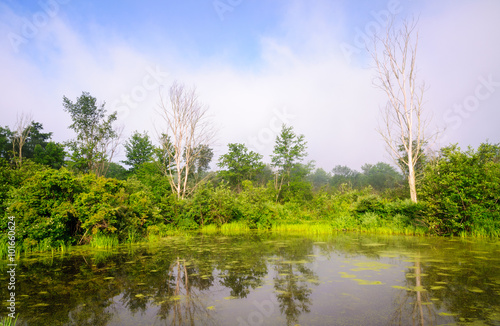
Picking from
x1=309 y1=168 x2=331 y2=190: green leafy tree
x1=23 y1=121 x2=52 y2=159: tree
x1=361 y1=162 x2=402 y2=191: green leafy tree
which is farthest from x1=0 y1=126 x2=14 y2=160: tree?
x1=309 y1=168 x2=331 y2=190: green leafy tree

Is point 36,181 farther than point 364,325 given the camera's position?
Yes

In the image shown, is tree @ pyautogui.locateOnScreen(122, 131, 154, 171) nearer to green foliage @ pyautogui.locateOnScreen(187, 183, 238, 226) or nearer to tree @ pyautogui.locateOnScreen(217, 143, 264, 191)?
tree @ pyautogui.locateOnScreen(217, 143, 264, 191)

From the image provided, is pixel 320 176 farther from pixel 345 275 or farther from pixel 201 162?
pixel 345 275

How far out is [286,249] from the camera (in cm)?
717

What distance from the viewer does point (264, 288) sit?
398 centimetres

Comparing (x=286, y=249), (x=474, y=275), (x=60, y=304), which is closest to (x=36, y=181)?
(x=60, y=304)

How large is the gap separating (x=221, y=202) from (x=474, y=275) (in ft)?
33.8

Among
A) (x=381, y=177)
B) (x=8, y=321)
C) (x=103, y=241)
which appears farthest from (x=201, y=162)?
(x=381, y=177)

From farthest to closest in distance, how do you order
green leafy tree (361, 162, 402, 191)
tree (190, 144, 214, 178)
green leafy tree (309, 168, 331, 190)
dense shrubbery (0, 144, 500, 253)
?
green leafy tree (309, 168, 331, 190) < green leafy tree (361, 162, 402, 191) < tree (190, 144, 214, 178) < dense shrubbery (0, 144, 500, 253)

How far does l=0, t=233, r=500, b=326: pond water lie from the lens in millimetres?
Result: 2961

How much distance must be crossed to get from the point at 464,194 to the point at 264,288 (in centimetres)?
784

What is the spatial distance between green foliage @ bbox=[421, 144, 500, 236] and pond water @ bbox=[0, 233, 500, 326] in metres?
2.12

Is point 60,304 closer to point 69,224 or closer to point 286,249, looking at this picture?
point 286,249

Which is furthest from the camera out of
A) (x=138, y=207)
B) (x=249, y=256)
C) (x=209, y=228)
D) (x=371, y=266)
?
(x=209, y=228)
